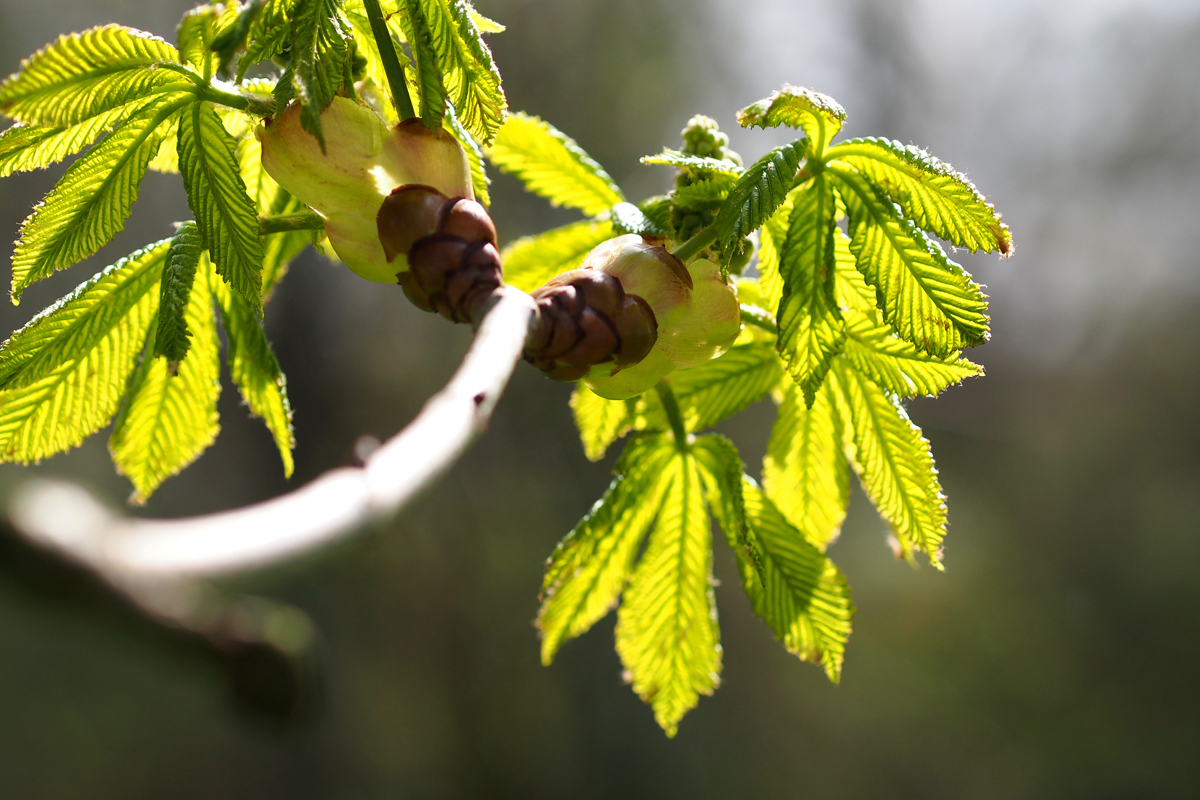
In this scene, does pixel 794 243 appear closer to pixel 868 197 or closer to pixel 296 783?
pixel 868 197

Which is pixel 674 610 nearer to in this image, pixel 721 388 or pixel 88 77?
pixel 721 388

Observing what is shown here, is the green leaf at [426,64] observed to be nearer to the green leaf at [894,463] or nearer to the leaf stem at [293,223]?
the leaf stem at [293,223]

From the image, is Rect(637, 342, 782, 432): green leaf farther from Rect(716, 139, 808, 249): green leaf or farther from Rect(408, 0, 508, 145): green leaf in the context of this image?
Rect(408, 0, 508, 145): green leaf

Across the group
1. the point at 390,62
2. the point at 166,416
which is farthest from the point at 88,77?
the point at 166,416

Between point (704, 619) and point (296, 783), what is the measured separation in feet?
16.5

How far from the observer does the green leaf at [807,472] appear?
863 mm

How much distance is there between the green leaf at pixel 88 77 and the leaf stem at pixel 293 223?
13cm

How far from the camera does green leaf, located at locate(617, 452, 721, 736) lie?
2.83 feet

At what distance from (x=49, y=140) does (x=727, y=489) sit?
27.4 inches

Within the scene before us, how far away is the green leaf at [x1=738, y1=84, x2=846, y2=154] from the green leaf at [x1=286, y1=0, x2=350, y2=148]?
0.29m

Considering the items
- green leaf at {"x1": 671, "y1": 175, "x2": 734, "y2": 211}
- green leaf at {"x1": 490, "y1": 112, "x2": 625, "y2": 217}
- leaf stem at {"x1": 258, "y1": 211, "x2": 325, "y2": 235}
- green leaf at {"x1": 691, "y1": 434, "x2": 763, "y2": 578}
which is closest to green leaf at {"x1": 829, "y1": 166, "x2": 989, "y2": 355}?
green leaf at {"x1": 671, "y1": 175, "x2": 734, "y2": 211}

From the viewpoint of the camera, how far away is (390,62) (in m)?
0.56

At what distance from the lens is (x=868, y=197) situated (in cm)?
64

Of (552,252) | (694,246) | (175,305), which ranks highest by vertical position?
(552,252)
